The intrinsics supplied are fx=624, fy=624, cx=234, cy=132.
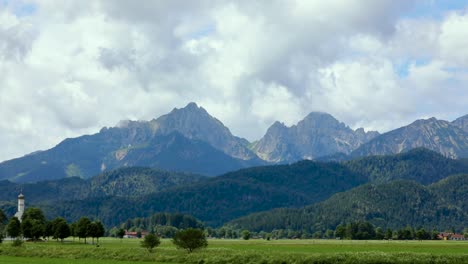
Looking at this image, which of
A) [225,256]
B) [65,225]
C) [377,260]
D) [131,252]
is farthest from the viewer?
[65,225]

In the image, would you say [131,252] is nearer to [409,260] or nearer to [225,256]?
[225,256]

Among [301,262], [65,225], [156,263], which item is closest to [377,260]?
[301,262]

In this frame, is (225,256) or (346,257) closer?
(346,257)

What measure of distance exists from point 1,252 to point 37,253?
10.6m

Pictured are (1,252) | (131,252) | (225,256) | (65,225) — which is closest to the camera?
(225,256)

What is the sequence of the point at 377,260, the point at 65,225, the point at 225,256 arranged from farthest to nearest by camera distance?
the point at 65,225, the point at 225,256, the point at 377,260

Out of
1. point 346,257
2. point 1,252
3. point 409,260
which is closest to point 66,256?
point 1,252

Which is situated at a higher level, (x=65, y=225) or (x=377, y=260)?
(x=65, y=225)

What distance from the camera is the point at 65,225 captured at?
7820 inches

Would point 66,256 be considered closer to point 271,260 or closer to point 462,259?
point 271,260

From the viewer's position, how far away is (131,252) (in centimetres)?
12812

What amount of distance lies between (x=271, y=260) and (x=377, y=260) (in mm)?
18037

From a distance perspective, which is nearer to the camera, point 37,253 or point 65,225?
point 37,253

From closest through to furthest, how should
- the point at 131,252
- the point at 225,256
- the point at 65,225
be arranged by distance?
the point at 225,256, the point at 131,252, the point at 65,225
